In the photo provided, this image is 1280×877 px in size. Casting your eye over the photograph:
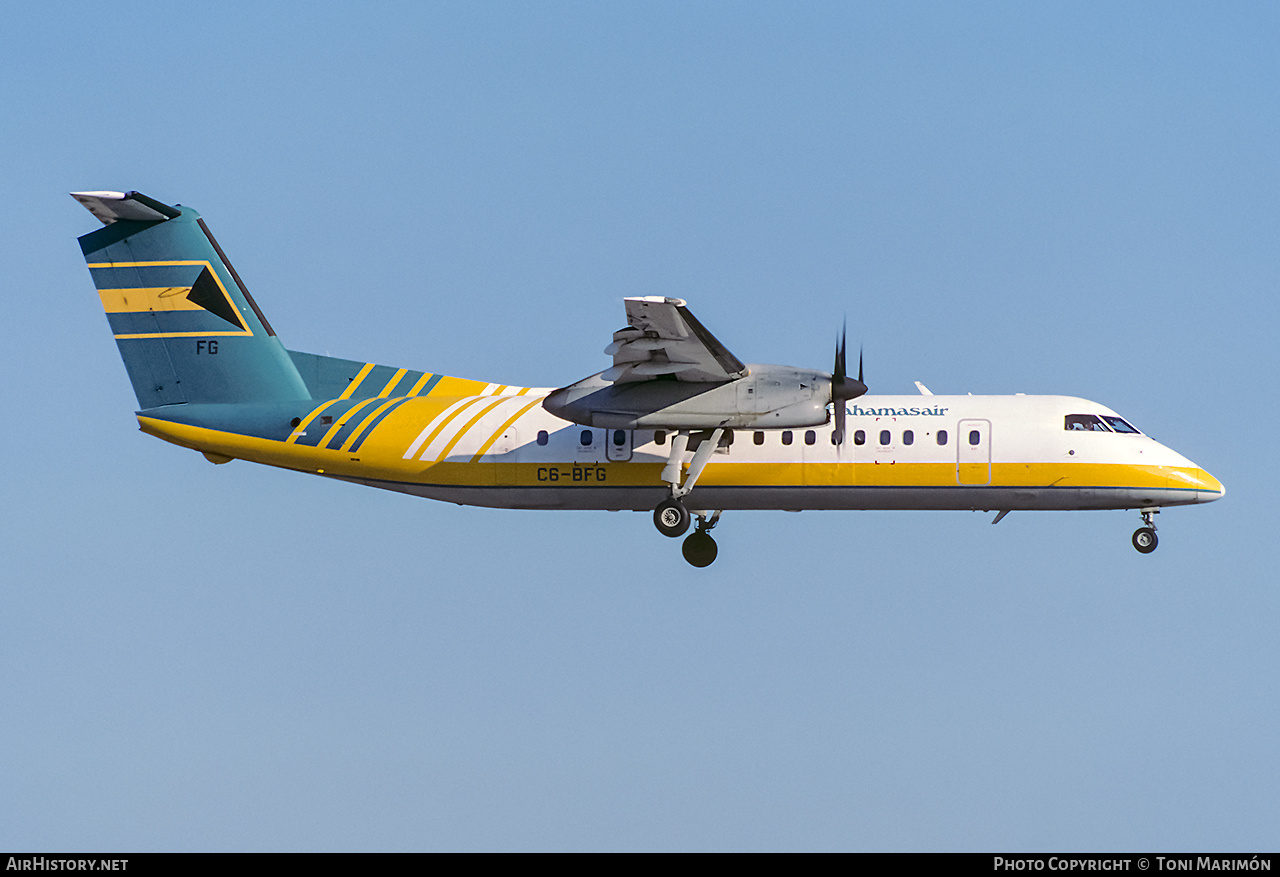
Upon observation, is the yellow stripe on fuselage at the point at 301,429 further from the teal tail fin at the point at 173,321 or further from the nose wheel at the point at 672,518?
the nose wheel at the point at 672,518

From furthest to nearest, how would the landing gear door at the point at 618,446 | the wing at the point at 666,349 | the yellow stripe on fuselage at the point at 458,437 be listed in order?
1. the yellow stripe on fuselage at the point at 458,437
2. the landing gear door at the point at 618,446
3. the wing at the point at 666,349

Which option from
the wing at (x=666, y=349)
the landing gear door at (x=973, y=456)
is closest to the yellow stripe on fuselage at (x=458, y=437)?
the wing at (x=666, y=349)

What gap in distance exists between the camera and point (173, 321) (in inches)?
1026

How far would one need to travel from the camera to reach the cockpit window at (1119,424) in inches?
1012

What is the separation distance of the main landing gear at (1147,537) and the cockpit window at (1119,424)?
143cm

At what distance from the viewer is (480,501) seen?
85.0 feet

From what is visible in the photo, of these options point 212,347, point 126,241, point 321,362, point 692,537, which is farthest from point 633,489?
point 126,241

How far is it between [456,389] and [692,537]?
16.4 feet

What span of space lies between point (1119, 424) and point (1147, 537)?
2.02 m

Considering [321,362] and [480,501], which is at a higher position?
[321,362]

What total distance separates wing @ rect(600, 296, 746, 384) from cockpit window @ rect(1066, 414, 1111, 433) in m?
5.89

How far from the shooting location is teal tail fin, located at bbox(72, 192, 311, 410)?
1020 inches
